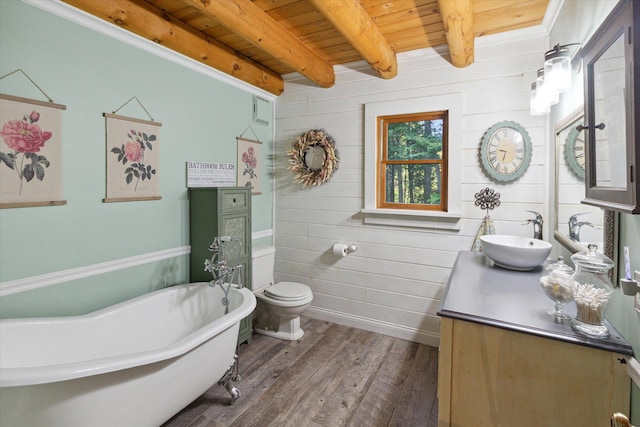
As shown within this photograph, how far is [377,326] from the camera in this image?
316cm

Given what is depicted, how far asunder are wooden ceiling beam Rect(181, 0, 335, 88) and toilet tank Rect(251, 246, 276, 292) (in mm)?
1749

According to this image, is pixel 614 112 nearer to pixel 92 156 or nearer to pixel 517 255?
pixel 517 255

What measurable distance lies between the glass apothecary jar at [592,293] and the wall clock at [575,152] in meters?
0.64

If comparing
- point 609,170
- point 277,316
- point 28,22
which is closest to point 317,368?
point 277,316

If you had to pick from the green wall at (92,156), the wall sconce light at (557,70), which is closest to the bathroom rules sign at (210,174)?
the green wall at (92,156)

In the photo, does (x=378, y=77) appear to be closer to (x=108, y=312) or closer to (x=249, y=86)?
(x=249, y=86)

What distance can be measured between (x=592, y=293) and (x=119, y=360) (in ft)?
5.96

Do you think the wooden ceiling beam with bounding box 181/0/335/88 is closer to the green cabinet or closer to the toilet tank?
the green cabinet

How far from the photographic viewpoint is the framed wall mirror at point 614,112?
2.98 feet

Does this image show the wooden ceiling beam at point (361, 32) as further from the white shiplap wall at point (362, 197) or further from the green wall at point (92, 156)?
the green wall at point (92, 156)

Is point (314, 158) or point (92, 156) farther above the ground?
point (314, 158)

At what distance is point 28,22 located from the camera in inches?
69.6

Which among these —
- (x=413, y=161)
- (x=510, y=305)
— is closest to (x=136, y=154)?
(x=413, y=161)

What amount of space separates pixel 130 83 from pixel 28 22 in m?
0.58
